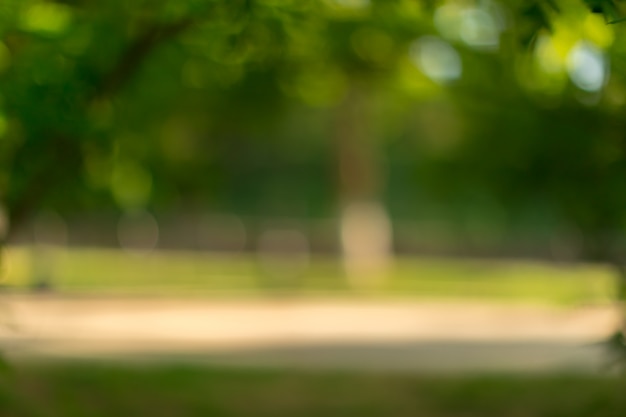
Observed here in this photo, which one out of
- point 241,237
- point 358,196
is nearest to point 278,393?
point 358,196

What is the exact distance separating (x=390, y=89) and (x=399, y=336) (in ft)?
10.3

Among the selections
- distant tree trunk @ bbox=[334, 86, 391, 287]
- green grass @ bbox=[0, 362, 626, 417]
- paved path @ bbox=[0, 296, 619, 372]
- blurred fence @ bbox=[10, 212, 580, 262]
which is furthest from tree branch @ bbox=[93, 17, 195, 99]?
blurred fence @ bbox=[10, 212, 580, 262]

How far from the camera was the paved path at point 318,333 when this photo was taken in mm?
12258

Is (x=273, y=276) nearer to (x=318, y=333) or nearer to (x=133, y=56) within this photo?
(x=318, y=333)

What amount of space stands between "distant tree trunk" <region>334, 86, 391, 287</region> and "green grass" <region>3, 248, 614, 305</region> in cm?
47

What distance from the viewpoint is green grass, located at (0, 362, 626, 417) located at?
31.1ft

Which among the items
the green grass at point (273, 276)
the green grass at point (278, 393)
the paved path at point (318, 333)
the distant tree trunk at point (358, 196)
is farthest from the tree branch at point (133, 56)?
the distant tree trunk at point (358, 196)

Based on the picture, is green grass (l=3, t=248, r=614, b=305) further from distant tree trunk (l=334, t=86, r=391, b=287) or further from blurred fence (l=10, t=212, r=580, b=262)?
blurred fence (l=10, t=212, r=580, b=262)

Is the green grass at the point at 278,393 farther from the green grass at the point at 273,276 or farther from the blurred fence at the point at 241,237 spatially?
the blurred fence at the point at 241,237

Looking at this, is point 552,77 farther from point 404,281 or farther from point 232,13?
point 404,281

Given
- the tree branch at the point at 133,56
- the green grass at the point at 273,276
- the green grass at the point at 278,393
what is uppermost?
the green grass at the point at 273,276

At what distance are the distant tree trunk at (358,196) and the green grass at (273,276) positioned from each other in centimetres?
47

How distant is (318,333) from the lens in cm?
1491

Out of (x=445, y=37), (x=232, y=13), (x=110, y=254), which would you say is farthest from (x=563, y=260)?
(x=232, y=13)
